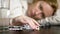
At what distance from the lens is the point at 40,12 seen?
1796 millimetres

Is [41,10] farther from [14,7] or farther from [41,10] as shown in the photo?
[14,7]

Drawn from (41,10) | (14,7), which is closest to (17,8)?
(14,7)

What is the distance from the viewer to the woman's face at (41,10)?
1.78 meters

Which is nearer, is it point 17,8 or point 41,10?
point 17,8

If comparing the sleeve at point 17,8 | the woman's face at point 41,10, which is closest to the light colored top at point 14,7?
the sleeve at point 17,8

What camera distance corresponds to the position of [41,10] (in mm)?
1819

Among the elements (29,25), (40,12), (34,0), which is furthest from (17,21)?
(34,0)

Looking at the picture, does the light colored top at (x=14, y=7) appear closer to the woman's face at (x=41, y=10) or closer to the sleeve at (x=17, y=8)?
the sleeve at (x=17, y=8)

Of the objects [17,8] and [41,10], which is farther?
[41,10]

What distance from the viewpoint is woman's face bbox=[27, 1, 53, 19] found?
178 centimetres

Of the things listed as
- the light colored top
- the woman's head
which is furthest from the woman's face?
the light colored top

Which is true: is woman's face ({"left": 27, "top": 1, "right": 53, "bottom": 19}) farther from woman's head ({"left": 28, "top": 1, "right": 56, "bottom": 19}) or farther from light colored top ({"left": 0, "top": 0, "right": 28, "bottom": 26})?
light colored top ({"left": 0, "top": 0, "right": 28, "bottom": 26})

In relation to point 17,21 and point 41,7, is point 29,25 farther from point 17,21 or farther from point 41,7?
point 41,7

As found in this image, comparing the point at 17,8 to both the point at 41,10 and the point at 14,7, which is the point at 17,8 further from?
the point at 41,10
